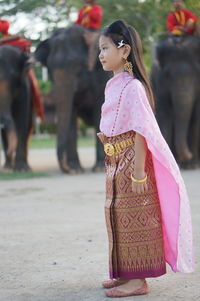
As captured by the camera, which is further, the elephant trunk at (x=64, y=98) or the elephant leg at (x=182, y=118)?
the elephant leg at (x=182, y=118)

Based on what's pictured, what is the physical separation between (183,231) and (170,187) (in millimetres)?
260

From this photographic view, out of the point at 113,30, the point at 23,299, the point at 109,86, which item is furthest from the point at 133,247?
→ the point at 113,30

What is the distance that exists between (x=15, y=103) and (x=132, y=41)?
8876 mm

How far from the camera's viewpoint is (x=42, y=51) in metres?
12.2

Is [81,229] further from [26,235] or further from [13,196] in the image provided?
[13,196]

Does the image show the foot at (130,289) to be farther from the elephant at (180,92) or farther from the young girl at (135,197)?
the elephant at (180,92)

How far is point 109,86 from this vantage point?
4.11 metres

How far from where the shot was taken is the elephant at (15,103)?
11945 millimetres

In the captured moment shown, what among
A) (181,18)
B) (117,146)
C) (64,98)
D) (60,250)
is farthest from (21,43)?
(117,146)

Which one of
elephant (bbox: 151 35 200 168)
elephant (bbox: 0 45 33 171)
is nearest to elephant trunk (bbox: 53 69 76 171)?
elephant (bbox: 0 45 33 171)

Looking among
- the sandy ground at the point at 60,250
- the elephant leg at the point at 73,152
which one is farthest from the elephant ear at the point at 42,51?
the sandy ground at the point at 60,250

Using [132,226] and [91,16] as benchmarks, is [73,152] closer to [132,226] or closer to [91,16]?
[91,16]

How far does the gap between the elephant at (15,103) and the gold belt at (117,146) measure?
7813 mm

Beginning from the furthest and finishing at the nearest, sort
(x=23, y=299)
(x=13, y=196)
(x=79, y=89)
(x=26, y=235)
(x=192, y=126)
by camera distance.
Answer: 1. (x=192, y=126)
2. (x=79, y=89)
3. (x=13, y=196)
4. (x=26, y=235)
5. (x=23, y=299)
